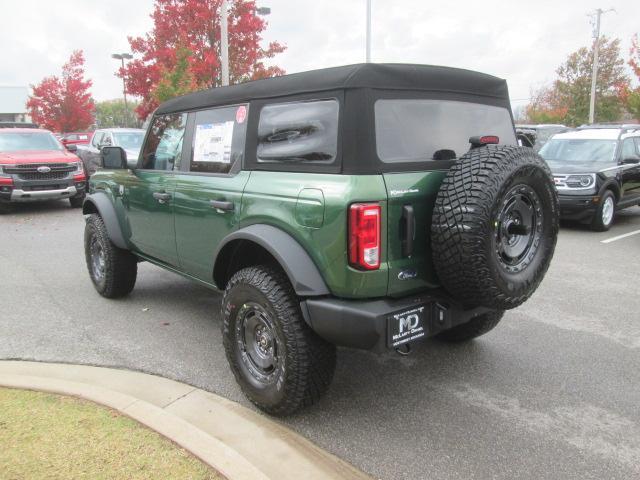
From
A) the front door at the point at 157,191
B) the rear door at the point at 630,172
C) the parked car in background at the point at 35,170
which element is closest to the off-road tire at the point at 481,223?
the front door at the point at 157,191

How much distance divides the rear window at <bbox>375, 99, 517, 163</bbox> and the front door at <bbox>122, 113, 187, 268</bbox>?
1.92 meters

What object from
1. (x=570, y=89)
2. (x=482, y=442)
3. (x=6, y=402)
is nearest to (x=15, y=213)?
(x=6, y=402)

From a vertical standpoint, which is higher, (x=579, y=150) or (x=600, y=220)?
→ (x=579, y=150)

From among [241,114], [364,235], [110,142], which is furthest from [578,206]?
[110,142]

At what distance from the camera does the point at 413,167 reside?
9.62 ft

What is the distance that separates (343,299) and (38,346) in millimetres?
2819

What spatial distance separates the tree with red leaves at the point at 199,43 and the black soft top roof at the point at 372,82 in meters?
15.7

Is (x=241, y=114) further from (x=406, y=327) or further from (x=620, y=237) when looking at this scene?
(x=620, y=237)

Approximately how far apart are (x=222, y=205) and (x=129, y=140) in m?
12.0

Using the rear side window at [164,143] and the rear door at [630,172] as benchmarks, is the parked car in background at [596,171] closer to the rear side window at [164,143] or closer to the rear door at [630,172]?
the rear door at [630,172]

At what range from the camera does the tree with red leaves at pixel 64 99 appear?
31281 mm

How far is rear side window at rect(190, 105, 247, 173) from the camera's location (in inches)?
141

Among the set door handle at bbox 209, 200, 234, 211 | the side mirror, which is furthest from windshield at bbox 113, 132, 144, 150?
door handle at bbox 209, 200, 234, 211

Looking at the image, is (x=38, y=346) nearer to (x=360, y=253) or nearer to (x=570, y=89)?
(x=360, y=253)
